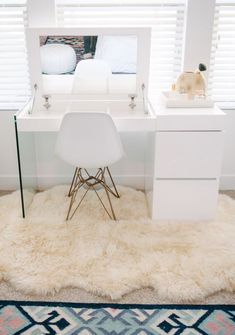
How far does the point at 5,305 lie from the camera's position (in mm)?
1947

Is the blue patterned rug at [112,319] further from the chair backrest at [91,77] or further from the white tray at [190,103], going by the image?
the chair backrest at [91,77]

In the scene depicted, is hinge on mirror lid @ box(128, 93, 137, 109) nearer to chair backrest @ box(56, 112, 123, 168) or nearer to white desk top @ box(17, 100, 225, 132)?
white desk top @ box(17, 100, 225, 132)

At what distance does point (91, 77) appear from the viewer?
2.80m

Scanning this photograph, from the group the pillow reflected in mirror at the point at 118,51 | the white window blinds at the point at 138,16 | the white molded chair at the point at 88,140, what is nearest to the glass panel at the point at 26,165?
the white molded chair at the point at 88,140

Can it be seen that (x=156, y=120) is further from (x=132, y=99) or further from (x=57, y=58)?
(x=57, y=58)

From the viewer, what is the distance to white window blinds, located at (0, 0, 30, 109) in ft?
9.14

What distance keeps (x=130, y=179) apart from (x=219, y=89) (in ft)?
3.54

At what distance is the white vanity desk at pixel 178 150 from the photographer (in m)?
2.47

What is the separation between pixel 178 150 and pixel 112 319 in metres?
1.20

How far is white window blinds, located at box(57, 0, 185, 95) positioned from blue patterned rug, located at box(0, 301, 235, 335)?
6.37 ft

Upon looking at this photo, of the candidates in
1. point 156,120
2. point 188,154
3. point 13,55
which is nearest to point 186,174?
point 188,154

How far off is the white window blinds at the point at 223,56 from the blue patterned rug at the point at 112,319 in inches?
70.2

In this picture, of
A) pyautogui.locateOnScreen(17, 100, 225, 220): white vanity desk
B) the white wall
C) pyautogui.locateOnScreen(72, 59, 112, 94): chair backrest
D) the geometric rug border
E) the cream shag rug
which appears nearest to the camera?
the geometric rug border

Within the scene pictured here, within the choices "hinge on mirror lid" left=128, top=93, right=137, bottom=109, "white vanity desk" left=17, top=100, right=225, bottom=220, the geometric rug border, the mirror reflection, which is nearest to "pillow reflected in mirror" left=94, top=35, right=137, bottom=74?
the mirror reflection
